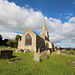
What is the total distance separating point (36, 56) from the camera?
7359 mm

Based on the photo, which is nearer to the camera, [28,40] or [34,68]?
[34,68]

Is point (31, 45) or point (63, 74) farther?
point (31, 45)

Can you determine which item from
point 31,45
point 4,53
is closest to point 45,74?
point 4,53

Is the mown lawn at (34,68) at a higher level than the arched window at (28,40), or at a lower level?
lower

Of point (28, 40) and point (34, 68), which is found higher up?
point (28, 40)

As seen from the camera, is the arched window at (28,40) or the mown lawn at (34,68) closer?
the mown lawn at (34,68)

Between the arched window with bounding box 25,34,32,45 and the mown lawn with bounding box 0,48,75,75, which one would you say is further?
the arched window with bounding box 25,34,32,45

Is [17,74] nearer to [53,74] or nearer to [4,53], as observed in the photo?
[53,74]

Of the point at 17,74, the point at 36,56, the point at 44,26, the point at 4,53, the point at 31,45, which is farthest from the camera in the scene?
the point at 44,26

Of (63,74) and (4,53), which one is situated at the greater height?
(4,53)

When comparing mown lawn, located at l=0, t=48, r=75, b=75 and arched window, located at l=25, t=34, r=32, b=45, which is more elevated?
arched window, located at l=25, t=34, r=32, b=45

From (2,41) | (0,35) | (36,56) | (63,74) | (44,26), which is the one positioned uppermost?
(44,26)

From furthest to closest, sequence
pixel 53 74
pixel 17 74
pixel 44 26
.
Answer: pixel 44 26, pixel 53 74, pixel 17 74

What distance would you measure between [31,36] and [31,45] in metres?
3.48
